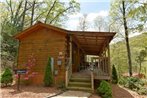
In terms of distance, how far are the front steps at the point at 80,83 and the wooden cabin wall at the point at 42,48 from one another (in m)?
0.68

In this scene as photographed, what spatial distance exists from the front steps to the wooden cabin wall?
26.9 inches

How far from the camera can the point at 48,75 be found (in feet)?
40.0

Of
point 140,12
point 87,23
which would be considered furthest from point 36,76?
point 87,23

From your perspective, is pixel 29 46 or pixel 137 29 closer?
pixel 29 46

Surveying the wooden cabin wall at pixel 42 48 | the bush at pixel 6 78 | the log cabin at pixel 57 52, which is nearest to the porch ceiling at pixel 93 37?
the log cabin at pixel 57 52

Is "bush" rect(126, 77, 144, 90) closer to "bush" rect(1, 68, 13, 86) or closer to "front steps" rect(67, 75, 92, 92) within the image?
"front steps" rect(67, 75, 92, 92)

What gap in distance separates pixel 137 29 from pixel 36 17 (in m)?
19.4

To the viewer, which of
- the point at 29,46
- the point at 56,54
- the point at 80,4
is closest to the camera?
the point at 56,54

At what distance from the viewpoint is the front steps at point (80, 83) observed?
11.5 metres

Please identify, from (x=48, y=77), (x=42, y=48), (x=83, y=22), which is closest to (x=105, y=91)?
(x=48, y=77)

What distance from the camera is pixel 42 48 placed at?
1354 centimetres

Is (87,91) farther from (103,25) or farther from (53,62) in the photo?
(103,25)

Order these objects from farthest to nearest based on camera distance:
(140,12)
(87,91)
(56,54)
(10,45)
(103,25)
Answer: (103,25)
(10,45)
(140,12)
(56,54)
(87,91)

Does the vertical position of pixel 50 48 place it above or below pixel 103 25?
below
